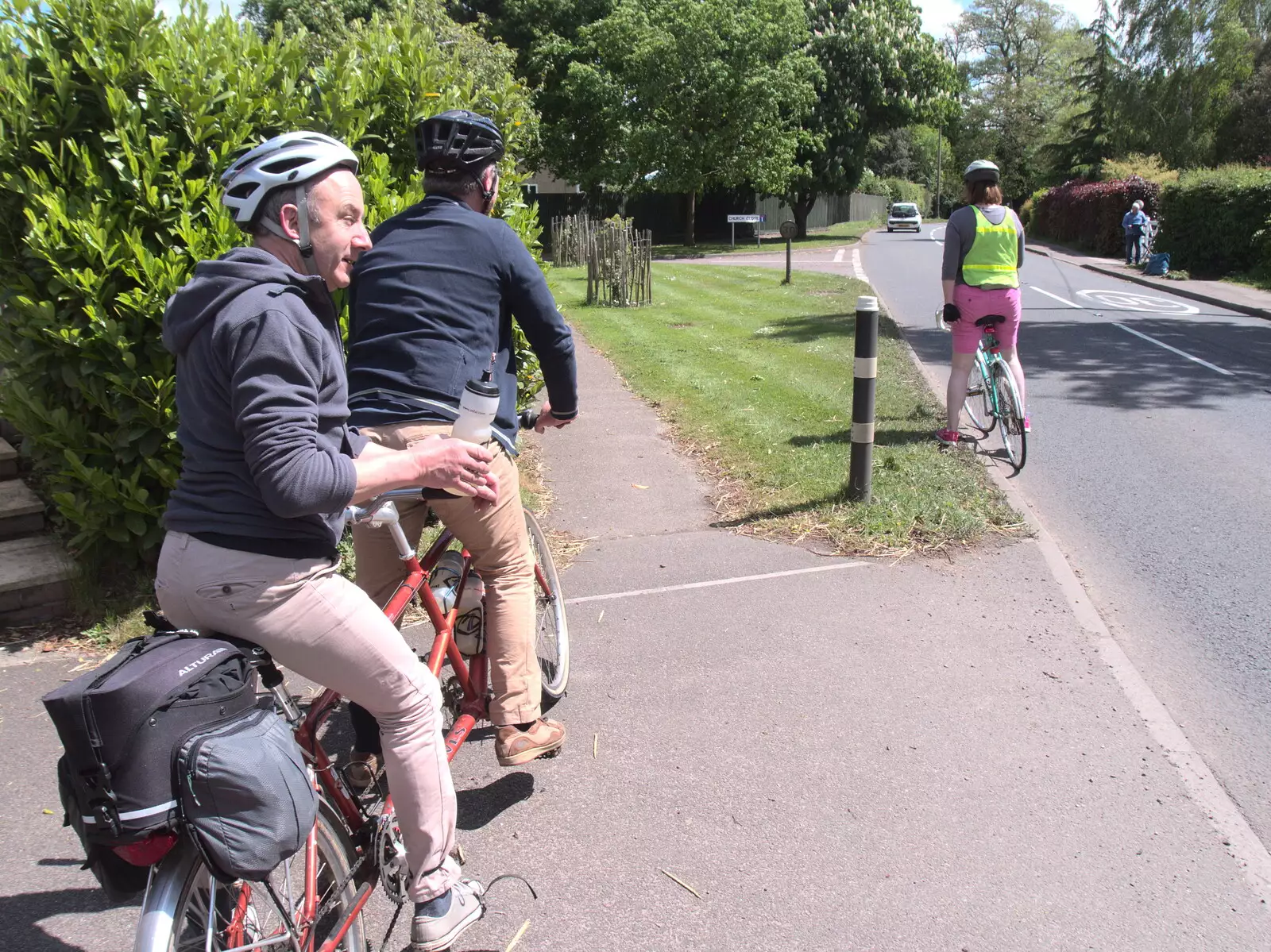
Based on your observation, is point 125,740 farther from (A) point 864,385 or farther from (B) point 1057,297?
(B) point 1057,297

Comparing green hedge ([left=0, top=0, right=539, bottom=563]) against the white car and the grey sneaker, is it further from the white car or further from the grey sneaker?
the white car

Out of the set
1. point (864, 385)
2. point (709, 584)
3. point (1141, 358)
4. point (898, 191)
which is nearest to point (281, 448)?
point (709, 584)

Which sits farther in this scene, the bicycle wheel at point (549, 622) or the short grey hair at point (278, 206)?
the bicycle wheel at point (549, 622)

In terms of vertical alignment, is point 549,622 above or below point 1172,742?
above

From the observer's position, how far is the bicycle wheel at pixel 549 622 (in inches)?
168

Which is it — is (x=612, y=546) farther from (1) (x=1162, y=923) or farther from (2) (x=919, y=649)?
(1) (x=1162, y=923)

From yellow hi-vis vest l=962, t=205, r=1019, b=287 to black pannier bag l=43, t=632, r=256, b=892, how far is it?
6.91 m

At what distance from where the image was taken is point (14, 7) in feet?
15.5

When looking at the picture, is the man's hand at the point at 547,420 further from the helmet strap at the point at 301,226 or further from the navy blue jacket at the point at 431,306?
the helmet strap at the point at 301,226

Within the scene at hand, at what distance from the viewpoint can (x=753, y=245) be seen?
45.8 metres

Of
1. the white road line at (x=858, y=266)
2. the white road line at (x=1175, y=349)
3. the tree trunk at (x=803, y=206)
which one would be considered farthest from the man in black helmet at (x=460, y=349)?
the tree trunk at (x=803, y=206)

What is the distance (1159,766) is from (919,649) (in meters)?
1.20

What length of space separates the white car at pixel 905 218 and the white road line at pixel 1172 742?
167 feet

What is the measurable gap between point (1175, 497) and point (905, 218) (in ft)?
164
